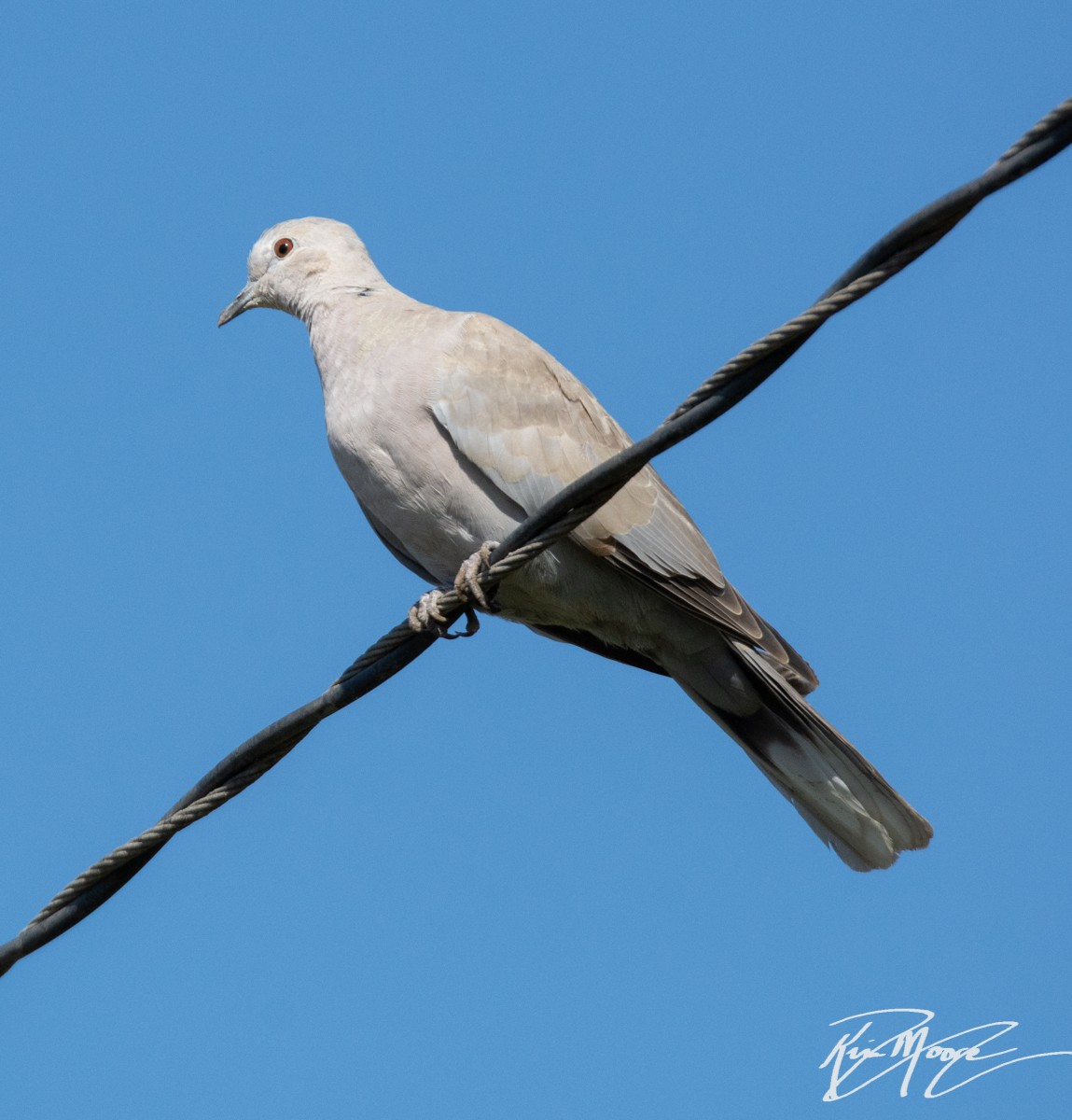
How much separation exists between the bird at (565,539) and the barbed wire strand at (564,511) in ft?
1.97

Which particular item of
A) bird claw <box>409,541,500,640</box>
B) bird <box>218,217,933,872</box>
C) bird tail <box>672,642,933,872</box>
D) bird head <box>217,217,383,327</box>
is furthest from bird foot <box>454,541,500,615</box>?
bird head <box>217,217,383,327</box>

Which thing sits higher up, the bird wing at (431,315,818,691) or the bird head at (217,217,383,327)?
the bird head at (217,217,383,327)

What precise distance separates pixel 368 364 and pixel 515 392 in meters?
0.49

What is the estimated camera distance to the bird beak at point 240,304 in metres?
6.30

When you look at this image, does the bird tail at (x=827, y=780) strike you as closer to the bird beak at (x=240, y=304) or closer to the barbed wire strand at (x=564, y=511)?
the barbed wire strand at (x=564, y=511)

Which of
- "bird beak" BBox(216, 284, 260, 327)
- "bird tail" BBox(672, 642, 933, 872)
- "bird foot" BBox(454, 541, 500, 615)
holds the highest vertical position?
"bird beak" BBox(216, 284, 260, 327)

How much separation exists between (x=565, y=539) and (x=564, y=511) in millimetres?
1468

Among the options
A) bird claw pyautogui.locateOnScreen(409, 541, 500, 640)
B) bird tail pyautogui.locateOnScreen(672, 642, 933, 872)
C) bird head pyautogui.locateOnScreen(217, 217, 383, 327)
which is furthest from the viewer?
bird head pyautogui.locateOnScreen(217, 217, 383, 327)

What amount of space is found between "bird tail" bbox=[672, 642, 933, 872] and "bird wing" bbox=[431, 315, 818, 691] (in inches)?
3.9

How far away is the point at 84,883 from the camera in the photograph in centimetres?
357

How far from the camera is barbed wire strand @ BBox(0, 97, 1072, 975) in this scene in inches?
106

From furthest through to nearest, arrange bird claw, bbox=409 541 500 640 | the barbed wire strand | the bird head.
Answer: the bird head → bird claw, bbox=409 541 500 640 → the barbed wire strand

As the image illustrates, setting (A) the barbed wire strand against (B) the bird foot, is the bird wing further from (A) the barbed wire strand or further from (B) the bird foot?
(A) the barbed wire strand

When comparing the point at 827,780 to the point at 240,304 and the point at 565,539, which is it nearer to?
the point at 565,539
